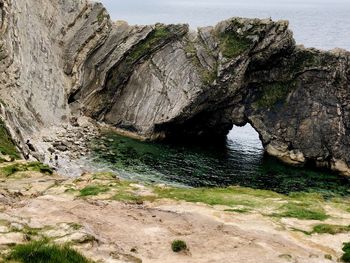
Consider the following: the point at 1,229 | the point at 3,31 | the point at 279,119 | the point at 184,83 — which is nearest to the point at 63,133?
the point at 3,31

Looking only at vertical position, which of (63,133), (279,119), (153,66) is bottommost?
(63,133)

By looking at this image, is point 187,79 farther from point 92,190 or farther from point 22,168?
point 92,190

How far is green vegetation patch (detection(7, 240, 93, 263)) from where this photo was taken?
1822 cm

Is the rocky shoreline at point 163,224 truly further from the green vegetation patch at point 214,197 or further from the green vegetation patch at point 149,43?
the green vegetation patch at point 149,43

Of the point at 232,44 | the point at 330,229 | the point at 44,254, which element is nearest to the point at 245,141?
the point at 232,44

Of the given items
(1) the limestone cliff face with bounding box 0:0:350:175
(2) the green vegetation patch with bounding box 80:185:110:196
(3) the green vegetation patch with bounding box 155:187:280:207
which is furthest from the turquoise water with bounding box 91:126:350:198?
(2) the green vegetation patch with bounding box 80:185:110:196

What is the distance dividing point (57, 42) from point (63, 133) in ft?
80.6

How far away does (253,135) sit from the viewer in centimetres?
11475

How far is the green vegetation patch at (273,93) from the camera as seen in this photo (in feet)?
326

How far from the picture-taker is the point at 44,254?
60.3 feet

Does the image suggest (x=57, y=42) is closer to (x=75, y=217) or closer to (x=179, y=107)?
(x=179, y=107)

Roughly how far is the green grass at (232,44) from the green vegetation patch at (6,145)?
167ft

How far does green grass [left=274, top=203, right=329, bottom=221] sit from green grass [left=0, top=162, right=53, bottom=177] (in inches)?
1063

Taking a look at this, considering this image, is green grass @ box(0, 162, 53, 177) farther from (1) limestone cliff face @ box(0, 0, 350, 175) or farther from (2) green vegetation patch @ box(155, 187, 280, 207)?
(1) limestone cliff face @ box(0, 0, 350, 175)
